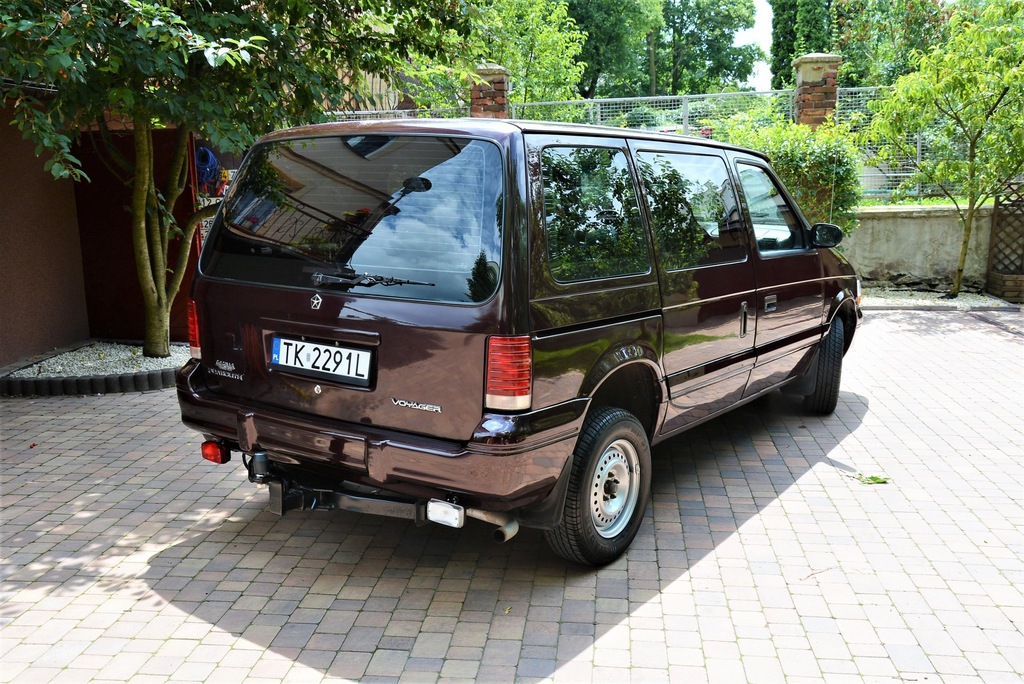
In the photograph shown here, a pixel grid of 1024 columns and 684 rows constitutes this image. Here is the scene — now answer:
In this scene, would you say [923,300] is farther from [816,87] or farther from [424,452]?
[424,452]

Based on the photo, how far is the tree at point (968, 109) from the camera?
10711 millimetres

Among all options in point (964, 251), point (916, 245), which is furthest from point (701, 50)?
point (964, 251)

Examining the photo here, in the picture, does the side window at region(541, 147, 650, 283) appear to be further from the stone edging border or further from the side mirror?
the stone edging border

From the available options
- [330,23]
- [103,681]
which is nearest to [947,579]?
[103,681]

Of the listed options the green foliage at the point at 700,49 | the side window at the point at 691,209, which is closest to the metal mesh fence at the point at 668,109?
the side window at the point at 691,209

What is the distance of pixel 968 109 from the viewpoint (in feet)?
36.1

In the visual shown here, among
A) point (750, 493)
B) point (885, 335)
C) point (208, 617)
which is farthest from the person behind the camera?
point (885, 335)

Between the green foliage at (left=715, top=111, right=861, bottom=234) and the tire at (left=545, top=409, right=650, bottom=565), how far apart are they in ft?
27.0

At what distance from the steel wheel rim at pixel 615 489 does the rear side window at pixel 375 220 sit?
46.4 inches

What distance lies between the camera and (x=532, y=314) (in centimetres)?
341

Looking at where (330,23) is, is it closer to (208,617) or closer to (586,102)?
(208,617)

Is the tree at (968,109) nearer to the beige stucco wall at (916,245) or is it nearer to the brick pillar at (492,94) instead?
the beige stucco wall at (916,245)

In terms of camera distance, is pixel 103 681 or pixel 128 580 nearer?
pixel 103 681

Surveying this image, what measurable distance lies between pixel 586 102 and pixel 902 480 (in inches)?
385
